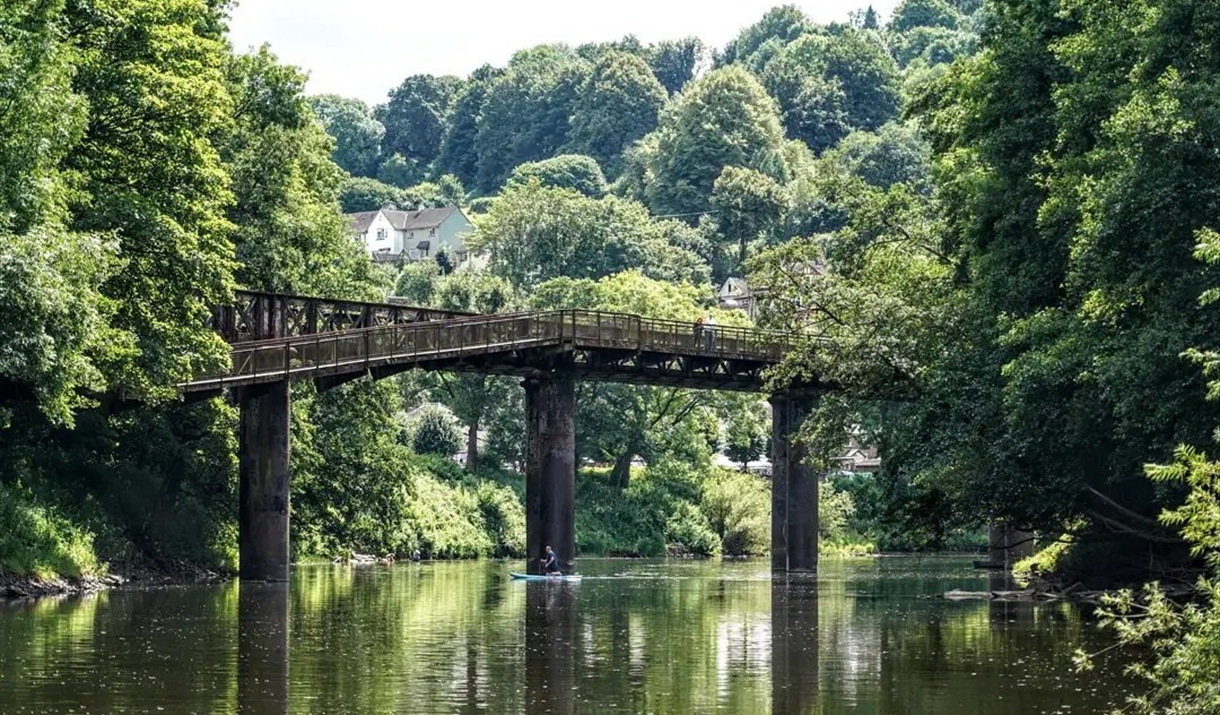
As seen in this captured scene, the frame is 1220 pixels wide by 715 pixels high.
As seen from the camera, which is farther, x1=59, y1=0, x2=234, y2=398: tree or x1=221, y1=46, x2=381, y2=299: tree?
x1=221, y1=46, x2=381, y2=299: tree

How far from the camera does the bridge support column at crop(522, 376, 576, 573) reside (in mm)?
76875

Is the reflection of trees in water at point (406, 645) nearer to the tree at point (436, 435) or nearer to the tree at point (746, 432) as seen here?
the tree at point (436, 435)

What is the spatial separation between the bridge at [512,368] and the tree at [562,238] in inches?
2663

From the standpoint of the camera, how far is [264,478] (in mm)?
64562

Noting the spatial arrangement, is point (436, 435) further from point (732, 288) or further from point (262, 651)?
point (262, 651)

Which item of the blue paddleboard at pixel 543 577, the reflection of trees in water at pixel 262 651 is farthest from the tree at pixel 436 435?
the reflection of trees in water at pixel 262 651

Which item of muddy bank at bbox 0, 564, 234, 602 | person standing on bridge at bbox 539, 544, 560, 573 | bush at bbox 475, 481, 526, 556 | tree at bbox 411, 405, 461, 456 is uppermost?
tree at bbox 411, 405, 461, 456

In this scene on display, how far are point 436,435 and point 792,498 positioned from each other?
3879 centimetres

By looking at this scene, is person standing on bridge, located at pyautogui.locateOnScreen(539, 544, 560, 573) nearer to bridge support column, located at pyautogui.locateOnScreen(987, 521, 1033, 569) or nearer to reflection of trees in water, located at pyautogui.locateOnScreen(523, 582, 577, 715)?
reflection of trees in water, located at pyautogui.locateOnScreen(523, 582, 577, 715)

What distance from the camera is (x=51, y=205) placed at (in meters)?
46.5

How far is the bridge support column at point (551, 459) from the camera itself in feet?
252

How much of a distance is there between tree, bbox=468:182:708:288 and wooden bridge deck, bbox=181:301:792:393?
67.1 m

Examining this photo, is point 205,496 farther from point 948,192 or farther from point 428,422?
point 428,422

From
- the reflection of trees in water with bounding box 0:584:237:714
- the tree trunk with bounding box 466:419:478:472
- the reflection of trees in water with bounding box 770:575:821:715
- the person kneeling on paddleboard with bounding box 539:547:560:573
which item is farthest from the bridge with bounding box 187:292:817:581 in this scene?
the tree trunk with bounding box 466:419:478:472
